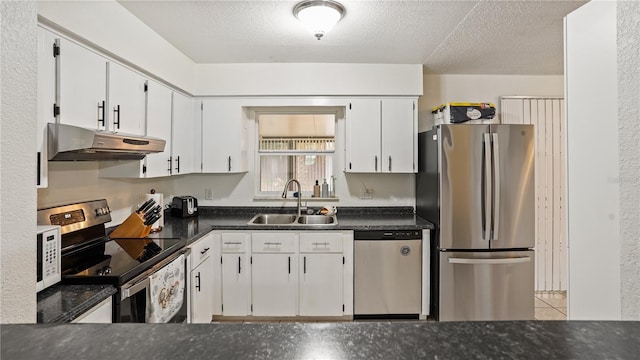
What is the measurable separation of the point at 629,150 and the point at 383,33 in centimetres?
193

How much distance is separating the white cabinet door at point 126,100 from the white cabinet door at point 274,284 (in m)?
1.42

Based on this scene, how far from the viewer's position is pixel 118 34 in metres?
2.05

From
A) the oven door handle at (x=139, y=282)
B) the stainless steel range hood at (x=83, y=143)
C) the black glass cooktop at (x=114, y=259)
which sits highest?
the stainless steel range hood at (x=83, y=143)

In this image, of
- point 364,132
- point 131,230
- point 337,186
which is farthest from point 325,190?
point 131,230

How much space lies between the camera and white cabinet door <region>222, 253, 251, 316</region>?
293 centimetres

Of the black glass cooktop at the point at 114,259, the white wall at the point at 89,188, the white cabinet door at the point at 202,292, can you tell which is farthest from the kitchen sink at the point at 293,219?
the black glass cooktop at the point at 114,259

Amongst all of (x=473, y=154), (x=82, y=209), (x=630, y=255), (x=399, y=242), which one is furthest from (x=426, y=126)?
(x=82, y=209)

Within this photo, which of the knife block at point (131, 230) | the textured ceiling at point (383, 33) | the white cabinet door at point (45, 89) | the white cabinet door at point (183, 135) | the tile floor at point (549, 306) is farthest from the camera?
the tile floor at point (549, 306)

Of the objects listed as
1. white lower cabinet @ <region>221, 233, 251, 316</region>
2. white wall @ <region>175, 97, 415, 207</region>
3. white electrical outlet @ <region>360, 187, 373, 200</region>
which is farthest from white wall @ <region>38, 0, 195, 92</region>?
white electrical outlet @ <region>360, 187, 373, 200</region>

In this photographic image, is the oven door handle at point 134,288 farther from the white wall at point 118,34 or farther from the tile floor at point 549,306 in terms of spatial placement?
the tile floor at point 549,306

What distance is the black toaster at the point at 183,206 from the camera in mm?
3262

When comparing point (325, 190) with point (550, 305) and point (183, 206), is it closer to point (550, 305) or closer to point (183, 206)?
point (183, 206)

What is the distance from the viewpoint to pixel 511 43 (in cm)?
271

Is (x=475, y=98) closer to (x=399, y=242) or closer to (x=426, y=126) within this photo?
(x=426, y=126)
